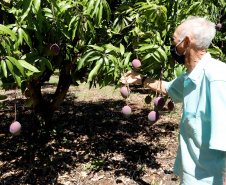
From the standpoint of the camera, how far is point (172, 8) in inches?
93.5

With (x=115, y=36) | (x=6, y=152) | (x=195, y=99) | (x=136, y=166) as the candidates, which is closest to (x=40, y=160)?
(x=6, y=152)

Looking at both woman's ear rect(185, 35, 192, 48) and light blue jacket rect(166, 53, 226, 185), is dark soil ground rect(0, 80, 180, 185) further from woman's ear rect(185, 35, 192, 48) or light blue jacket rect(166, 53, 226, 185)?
woman's ear rect(185, 35, 192, 48)

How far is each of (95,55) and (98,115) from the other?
4464 mm

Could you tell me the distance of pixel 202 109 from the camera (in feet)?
3.82

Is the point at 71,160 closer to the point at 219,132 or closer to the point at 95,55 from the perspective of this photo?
the point at 95,55

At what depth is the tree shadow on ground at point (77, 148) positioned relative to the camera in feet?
10.7

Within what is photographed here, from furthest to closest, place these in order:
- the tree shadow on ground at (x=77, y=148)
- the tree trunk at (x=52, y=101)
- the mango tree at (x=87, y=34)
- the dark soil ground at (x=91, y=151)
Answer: the tree trunk at (x=52, y=101) < the tree shadow on ground at (x=77, y=148) < the dark soil ground at (x=91, y=151) < the mango tree at (x=87, y=34)

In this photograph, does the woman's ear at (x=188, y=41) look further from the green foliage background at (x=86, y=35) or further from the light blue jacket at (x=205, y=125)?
the green foliage background at (x=86, y=35)

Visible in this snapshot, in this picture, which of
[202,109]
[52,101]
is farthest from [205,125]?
[52,101]

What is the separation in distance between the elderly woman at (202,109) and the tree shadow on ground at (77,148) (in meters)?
1.98

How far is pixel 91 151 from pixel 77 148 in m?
0.32

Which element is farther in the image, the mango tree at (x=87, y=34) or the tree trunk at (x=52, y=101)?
the tree trunk at (x=52, y=101)

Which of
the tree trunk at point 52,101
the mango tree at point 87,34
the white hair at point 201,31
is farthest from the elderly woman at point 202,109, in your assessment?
the tree trunk at point 52,101

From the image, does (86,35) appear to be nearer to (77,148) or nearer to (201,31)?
(201,31)
